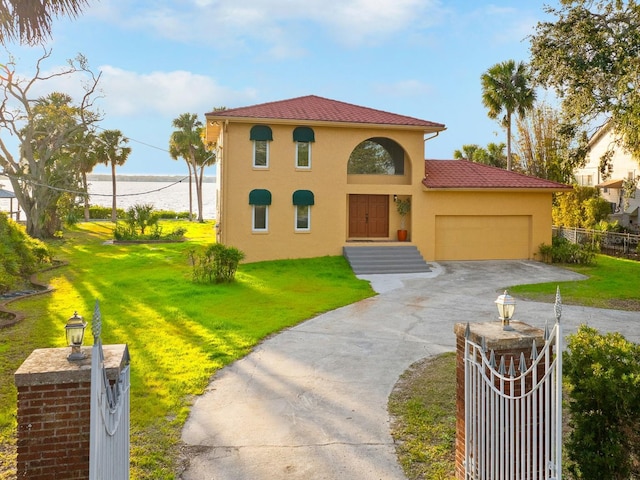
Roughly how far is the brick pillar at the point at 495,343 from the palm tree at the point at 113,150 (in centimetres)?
5338

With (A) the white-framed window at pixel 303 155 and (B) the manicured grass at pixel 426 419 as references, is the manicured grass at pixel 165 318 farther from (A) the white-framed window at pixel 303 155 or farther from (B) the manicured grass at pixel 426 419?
(A) the white-framed window at pixel 303 155

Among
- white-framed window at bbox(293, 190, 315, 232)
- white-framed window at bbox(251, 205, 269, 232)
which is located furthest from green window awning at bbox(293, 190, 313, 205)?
white-framed window at bbox(251, 205, 269, 232)

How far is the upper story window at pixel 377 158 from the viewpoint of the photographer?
24188mm

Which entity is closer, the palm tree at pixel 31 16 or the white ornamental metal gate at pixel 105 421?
the white ornamental metal gate at pixel 105 421

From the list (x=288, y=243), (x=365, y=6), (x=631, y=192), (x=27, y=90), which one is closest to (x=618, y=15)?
(x=631, y=192)

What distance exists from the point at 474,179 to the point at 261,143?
415 inches

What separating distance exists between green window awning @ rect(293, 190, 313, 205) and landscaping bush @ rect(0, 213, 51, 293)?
10719 millimetres

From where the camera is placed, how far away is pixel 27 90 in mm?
34750

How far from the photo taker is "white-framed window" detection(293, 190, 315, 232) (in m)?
22.5

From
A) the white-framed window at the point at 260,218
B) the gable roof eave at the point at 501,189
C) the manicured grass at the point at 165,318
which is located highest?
the gable roof eave at the point at 501,189

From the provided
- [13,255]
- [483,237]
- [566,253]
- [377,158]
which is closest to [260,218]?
[377,158]

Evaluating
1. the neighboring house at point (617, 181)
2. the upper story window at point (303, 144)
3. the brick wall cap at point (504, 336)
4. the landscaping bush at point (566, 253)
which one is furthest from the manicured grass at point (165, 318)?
the neighboring house at point (617, 181)

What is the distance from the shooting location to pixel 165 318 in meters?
12.5

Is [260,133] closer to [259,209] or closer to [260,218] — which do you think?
[259,209]
